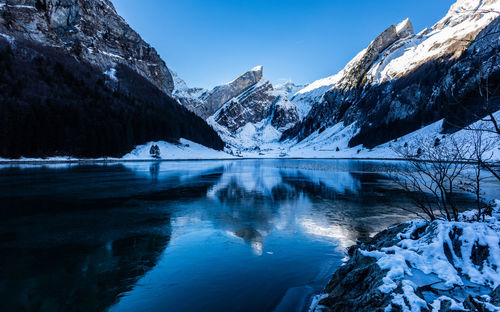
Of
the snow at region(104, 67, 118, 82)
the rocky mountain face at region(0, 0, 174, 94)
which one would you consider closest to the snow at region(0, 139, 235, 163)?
the snow at region(104, 67, 118, 82)

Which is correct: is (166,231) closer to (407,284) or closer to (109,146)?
(407,284)

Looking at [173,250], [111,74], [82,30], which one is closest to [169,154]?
[111,74]

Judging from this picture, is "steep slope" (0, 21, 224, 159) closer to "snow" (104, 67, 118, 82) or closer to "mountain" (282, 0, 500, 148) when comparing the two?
"snow" (104, 67, 118, 82)

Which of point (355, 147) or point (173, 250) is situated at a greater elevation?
point (355, 147)

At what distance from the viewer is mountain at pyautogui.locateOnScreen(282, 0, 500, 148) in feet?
269

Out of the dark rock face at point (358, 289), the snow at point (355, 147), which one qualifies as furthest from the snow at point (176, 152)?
the dark rock face at point (358, 289)

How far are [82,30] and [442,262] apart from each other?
128 meters

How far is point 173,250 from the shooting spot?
28.5 feet

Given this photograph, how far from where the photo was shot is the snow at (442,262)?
12.9ft

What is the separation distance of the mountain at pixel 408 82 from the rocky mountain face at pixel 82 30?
11682 centimetres

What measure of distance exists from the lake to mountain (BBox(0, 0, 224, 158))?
49.7 metres

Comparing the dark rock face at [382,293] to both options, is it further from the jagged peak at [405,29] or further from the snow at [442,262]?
the jagged peak at [405,29]

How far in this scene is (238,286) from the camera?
643 centimetres

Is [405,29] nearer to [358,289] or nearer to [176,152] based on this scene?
[176,152]
